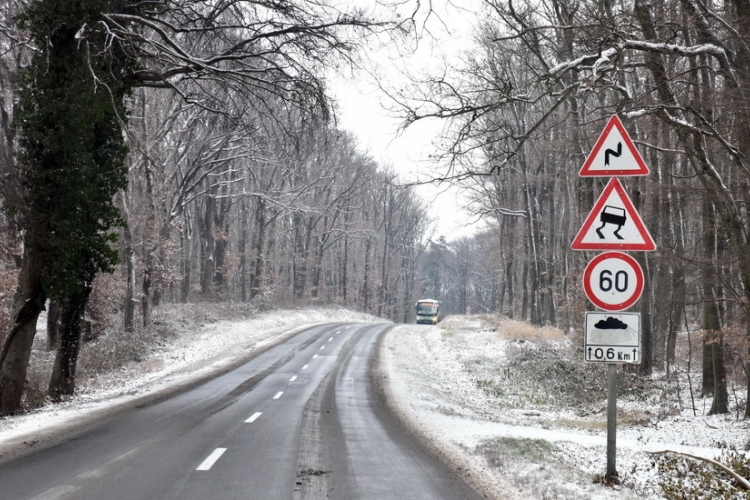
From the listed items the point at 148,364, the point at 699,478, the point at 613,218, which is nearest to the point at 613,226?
the point at 613,218

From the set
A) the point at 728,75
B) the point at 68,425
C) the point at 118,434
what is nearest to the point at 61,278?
the point at 68,425

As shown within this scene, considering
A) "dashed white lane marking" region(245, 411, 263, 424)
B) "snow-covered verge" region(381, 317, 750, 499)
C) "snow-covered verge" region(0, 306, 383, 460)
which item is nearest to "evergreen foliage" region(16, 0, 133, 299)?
"snow-covered verge" region(0, 306, 383, 460)

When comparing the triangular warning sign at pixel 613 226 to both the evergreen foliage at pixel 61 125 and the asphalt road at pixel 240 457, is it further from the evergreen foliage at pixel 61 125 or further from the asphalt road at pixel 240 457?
the evergreen foliage at pixel 61 125

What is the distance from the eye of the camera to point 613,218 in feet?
22.4

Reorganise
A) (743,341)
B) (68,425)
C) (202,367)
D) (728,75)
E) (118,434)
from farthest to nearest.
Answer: (202,367)
(743,341)
(68,425)
(118,434)
(728,75)

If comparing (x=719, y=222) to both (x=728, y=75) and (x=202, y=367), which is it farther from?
(x=202, y=367)

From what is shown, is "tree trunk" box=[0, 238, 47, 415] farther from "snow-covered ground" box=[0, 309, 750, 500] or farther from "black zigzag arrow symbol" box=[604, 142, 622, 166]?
"black zigzag arrow symbol" box=[604, 142, 622, 166]

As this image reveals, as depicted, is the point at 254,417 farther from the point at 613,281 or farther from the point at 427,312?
the point at 427,312

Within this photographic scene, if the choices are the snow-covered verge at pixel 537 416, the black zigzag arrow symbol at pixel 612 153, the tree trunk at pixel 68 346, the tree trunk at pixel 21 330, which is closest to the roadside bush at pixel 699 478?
the snow-covered verge at pixel 537 416

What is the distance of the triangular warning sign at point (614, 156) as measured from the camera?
6914 millimetres

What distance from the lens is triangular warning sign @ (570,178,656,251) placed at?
6730 mm

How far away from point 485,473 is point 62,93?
1087cm

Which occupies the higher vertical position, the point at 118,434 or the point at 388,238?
the point at 388,238

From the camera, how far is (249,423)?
11539 mm
